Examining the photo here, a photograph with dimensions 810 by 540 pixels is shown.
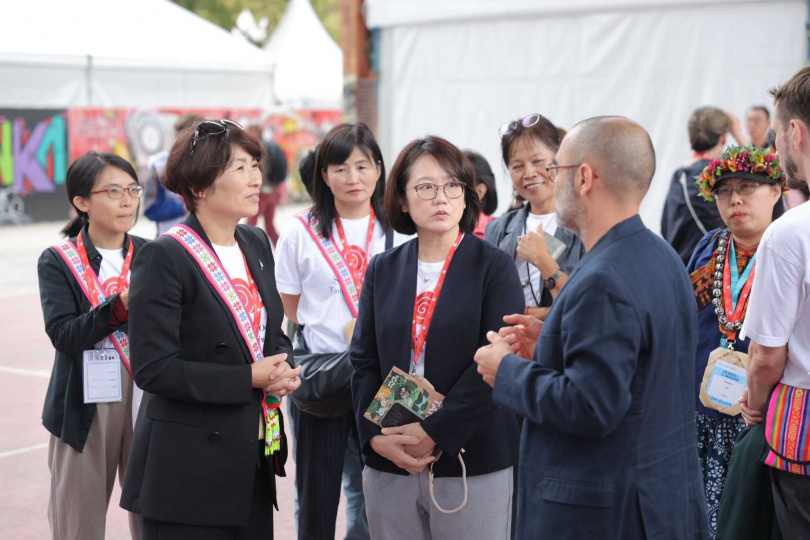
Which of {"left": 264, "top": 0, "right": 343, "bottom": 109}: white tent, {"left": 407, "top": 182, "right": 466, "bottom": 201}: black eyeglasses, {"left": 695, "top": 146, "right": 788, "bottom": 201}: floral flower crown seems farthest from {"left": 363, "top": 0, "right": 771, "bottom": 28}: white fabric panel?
{"left": 264, "top": 0, "right": 343, "bottom": 109}: white tent

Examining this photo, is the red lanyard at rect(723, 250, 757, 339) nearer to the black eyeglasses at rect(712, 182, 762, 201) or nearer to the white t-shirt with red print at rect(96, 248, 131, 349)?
the black eyeglasses at rect(712, 182, 762, 201)

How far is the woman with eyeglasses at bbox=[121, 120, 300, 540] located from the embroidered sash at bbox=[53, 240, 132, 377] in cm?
71

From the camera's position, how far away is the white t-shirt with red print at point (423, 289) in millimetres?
3180

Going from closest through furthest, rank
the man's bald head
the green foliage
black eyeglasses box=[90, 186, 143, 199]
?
the man's bald head < black eyeglasses box=[90, 186, 143, 199] < the green foliage

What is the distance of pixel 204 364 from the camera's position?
299 cm

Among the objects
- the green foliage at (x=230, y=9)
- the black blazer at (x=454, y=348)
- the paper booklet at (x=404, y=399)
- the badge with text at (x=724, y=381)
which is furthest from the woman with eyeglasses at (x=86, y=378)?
the green foliage at (x=230, y=9)

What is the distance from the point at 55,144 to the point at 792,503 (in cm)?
2032

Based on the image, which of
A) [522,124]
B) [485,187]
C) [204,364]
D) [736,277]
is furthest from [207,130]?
[485,187]

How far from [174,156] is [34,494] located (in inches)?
129

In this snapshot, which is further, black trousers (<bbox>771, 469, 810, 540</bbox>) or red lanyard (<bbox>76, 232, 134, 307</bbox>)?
red lanyard (<bbox>76, 232, 134, 307</bbox>)

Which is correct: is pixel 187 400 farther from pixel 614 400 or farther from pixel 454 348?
pixel 614 400

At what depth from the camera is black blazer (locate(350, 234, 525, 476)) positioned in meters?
3.05

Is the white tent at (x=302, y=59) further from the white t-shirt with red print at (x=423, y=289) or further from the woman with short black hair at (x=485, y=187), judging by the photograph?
the white t-shirt with red print at (x=423, y=289)

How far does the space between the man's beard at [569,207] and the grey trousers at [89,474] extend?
2155 mm
